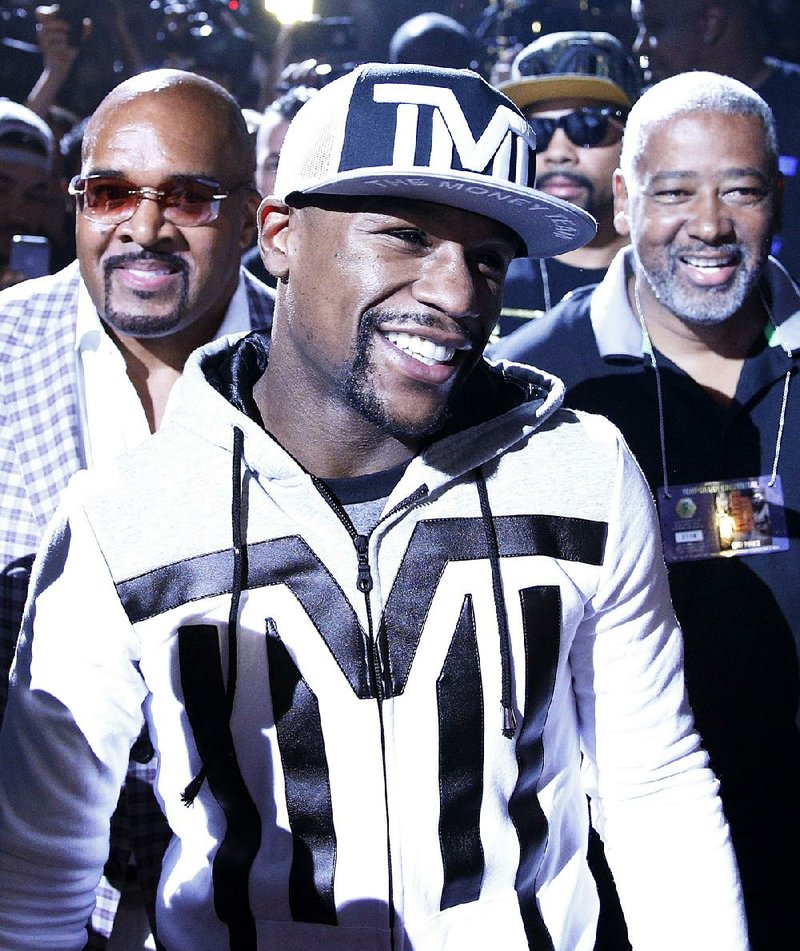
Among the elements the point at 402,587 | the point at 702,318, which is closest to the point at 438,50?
the point at 702,318

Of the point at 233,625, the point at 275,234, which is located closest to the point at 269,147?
the point at 275,234

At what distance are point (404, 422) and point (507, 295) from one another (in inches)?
89.5

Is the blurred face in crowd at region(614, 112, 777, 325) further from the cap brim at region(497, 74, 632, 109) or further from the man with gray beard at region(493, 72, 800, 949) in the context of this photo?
the cap brim at region(497, 74, 632, 109)

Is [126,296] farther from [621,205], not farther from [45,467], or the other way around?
[621,205]

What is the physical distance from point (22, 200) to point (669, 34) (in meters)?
2.80

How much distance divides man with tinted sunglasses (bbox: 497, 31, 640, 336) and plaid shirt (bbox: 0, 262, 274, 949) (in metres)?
1.42

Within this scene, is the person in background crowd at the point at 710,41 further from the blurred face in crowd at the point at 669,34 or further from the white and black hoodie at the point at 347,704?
the white and black hoodie at the point at 347,704

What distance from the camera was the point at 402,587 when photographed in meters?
1.59

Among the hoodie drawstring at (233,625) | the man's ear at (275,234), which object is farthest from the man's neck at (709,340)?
the hoodie drawstring at (233,625)

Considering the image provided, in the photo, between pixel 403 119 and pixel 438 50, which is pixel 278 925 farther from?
pixel 438 50

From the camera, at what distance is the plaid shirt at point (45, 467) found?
213 cm

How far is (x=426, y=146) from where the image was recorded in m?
1.51

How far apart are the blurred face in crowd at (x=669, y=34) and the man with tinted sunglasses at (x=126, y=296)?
2667mm

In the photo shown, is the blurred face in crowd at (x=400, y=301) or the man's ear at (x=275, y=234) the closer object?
the blurred face in crowd at (x=400, y=301)
